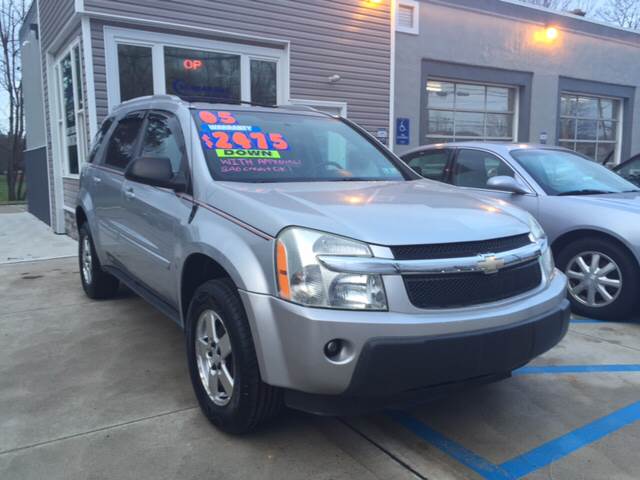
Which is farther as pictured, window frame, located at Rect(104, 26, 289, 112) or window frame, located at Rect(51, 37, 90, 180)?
window frame, located at Rect(51, 37, 90, 180)

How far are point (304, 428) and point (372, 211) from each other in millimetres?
1261

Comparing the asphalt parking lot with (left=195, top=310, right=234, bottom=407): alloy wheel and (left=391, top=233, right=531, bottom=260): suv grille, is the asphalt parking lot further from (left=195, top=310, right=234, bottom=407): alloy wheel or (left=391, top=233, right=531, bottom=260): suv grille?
(left=391, top=233, right=531, bottom=260): suv grille

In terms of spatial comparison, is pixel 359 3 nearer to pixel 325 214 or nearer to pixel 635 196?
pixel 635 196

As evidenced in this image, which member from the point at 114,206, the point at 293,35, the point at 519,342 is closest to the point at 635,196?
the point at 519,342

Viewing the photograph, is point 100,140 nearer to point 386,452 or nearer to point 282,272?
point 282,272

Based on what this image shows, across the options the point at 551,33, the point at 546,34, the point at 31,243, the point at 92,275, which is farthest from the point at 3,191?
the point at 92,275

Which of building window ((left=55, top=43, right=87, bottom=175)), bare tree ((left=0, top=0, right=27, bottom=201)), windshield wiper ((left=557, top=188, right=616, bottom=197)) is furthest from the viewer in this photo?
bare tree ((left=0, top=0, right=27, bottom=201))

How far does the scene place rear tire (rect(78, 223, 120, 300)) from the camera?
18.0ft

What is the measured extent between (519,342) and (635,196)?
11.3ft

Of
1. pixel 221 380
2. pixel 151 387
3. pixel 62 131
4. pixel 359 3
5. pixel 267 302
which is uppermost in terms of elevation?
A: pixel 359 3

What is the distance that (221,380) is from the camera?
290 centimetres

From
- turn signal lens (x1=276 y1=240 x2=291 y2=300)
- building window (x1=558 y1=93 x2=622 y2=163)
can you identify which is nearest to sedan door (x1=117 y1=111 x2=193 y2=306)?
turn signal lens (x1=276 y1=240 x2=291 y2=300)

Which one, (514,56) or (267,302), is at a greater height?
(514,56)

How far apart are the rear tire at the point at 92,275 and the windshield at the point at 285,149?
2.48 m
